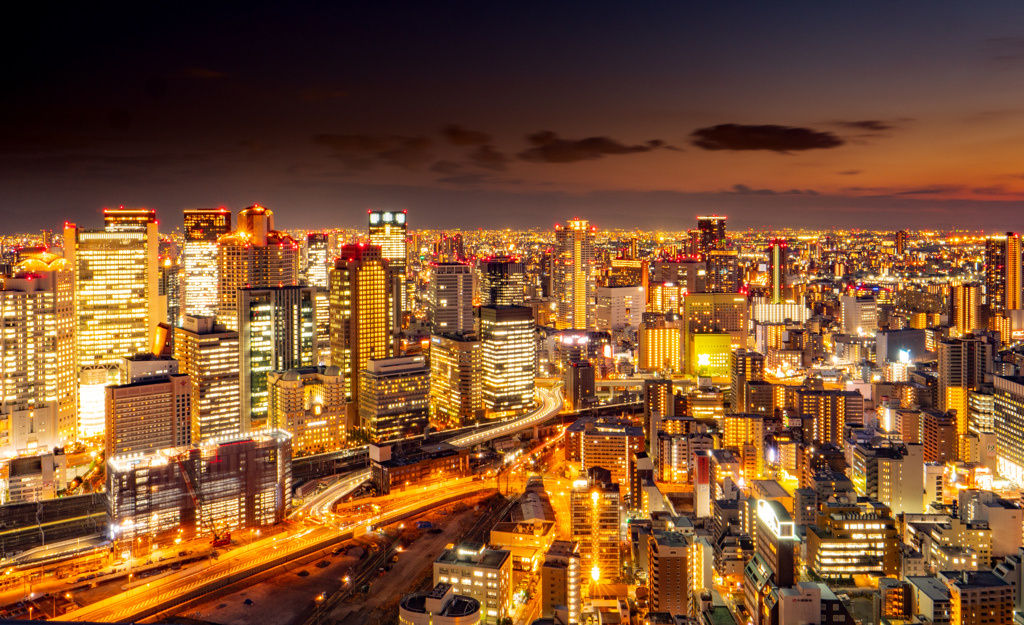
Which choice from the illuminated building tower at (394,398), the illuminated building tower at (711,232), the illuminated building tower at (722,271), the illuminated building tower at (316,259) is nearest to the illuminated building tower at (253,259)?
the illuminated building tower at (316,259)

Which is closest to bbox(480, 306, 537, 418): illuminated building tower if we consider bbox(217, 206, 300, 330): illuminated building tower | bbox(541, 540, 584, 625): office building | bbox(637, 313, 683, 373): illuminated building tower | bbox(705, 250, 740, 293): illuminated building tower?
bbox(217, 206, 300, 330): illuminated building tower

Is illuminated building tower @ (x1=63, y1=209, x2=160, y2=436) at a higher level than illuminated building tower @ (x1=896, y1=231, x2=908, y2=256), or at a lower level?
lower

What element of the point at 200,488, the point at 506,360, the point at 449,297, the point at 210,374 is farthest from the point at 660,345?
the point at 200,488

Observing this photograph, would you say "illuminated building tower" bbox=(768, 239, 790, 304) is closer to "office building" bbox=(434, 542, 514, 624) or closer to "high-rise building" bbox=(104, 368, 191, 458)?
"high-rise building" bbox=(104, 368, 191, 458)

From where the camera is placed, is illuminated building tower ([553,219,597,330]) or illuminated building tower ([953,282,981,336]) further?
illuminated building tower ([553,219,597,330])

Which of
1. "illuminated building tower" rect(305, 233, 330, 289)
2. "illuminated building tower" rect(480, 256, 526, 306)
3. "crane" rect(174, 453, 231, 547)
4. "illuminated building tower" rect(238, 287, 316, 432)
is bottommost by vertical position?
"crane" rect(174, 453, 231, 547)

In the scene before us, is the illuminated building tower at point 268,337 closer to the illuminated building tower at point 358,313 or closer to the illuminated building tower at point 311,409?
the illuminated building tower at point 311,409

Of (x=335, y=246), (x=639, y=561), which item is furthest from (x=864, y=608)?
(x=335, y=246)
